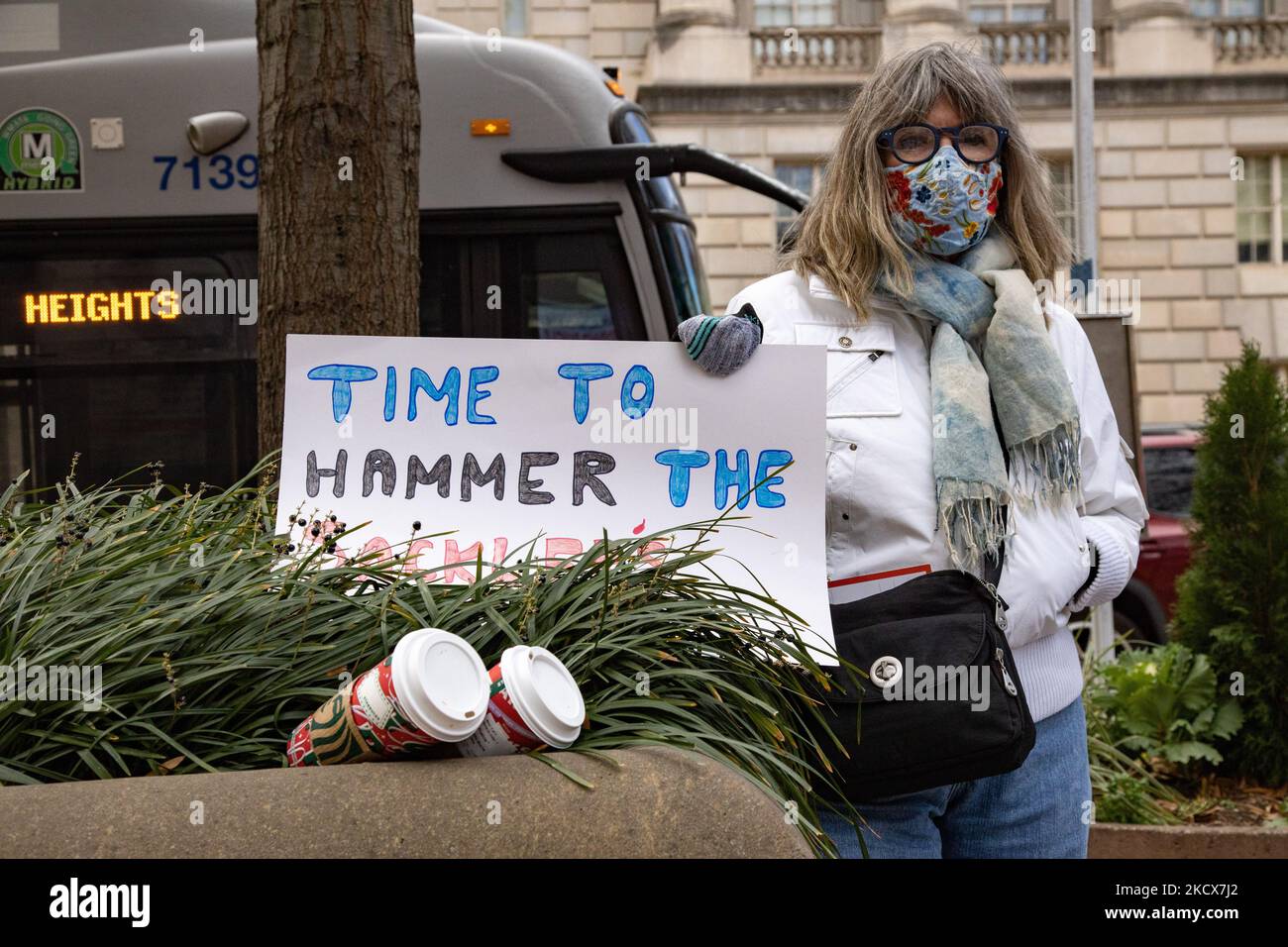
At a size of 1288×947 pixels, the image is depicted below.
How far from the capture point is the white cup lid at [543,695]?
6.48 ft

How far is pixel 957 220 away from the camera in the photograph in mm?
2527

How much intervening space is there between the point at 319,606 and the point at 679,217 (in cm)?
479

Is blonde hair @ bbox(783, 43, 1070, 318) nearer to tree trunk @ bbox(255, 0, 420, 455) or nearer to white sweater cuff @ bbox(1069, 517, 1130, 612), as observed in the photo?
white sweater cuff @ bbox(1069, 517, 1130, 612)

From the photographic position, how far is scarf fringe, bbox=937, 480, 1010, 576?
2283 millimetres

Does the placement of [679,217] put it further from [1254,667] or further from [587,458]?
[587,458]

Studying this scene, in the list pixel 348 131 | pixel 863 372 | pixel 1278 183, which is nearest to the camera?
pixel 863 372

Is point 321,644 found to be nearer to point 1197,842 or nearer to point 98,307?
point 1197,842

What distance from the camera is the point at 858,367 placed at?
2.48m

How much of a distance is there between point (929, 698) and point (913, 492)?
35 centimetres

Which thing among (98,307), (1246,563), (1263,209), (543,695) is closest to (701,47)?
(1263,209)

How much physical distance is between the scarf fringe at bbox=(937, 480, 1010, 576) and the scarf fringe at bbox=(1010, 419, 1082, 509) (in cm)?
13

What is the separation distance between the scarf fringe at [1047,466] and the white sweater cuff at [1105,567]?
10cm

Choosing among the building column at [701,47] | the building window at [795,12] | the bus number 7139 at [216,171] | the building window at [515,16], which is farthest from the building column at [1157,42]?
the bus number 7139 at [216,171]
